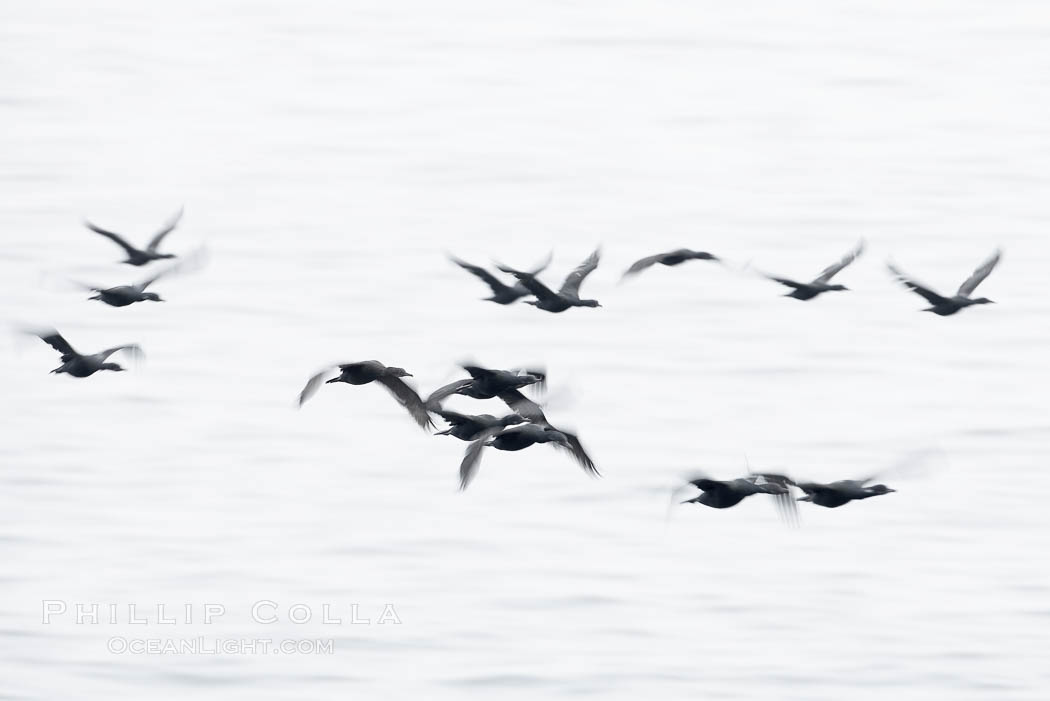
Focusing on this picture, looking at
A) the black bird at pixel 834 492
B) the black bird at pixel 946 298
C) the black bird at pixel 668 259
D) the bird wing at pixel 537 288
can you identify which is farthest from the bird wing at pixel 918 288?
the bird wing at pixel 537 288

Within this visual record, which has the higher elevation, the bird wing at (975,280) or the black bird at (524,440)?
the bird wing at (975,280)

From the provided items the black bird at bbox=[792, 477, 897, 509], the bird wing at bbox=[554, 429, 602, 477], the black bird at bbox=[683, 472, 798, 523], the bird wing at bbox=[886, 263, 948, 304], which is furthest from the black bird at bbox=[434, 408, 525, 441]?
the bird wing at bbox=[886, 263, 948, 304]

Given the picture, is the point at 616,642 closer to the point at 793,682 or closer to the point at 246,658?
the point at 793,682

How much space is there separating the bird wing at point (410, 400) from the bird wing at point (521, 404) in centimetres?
71

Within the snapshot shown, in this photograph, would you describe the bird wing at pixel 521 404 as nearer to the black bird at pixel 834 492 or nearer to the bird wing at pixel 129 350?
the black bird at pixel 834 492

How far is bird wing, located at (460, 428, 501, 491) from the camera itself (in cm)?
1898

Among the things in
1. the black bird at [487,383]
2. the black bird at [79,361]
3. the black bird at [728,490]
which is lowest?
the black bird at [728,490]

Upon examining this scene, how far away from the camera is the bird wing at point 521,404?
20.1 meters

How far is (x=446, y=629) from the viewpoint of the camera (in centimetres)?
2462

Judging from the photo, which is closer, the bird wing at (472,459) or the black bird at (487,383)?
the bird wing at (472,459)

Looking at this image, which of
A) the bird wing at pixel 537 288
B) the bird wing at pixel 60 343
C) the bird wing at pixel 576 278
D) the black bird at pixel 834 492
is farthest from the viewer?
the bird wing at pixel 576 278

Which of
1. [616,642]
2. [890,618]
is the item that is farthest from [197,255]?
[890,618]

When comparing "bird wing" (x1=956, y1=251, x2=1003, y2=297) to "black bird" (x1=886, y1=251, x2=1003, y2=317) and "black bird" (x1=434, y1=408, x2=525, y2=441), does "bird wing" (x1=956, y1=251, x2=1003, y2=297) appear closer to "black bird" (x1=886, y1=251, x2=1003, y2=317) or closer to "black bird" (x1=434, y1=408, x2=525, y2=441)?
"black bird" (x1=886, y1=251, x2=1003, y2=317)

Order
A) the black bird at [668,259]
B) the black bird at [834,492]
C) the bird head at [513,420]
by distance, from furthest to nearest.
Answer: the black bird at [668,259], the bird head at [513,420], the black bird at [834,492]
